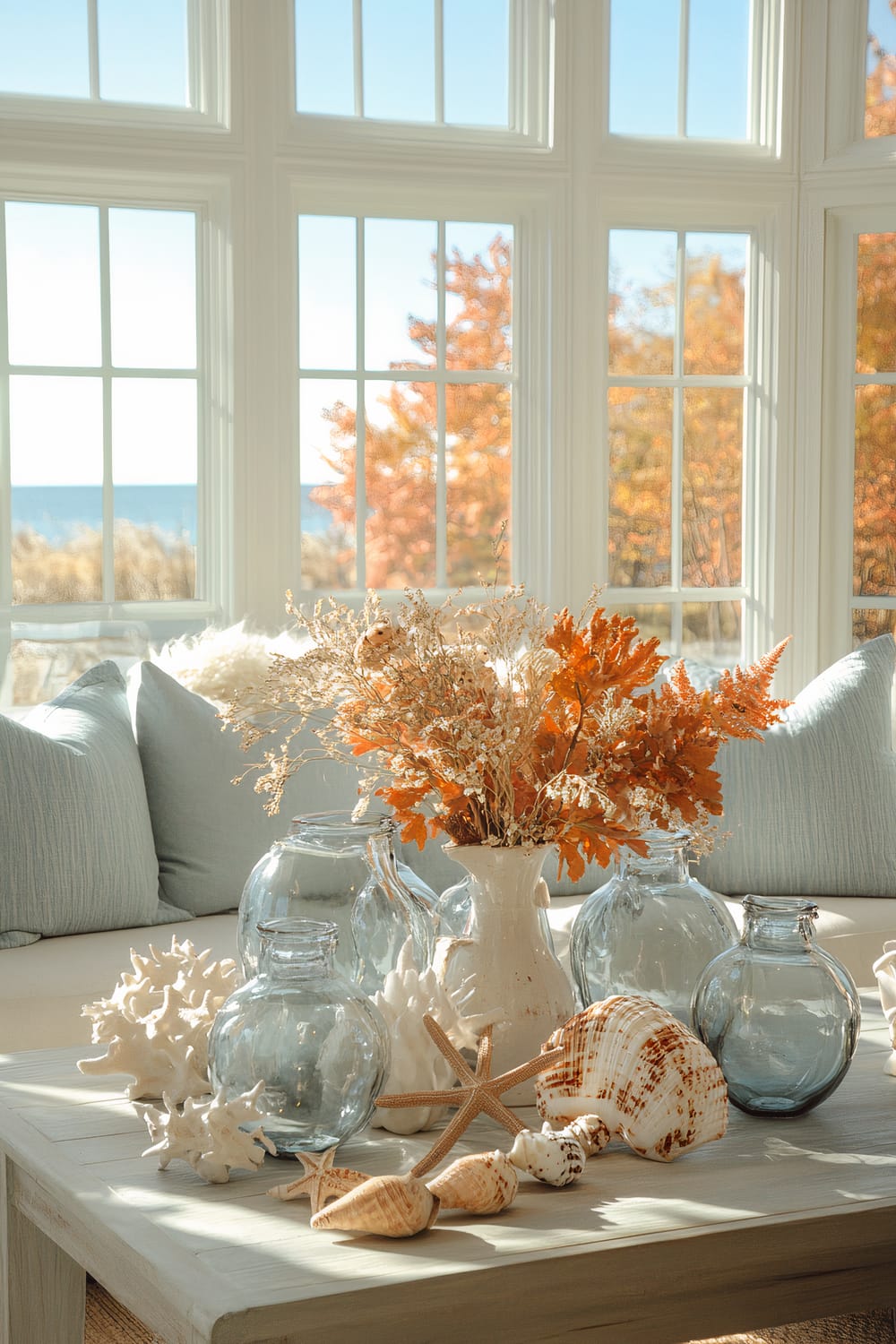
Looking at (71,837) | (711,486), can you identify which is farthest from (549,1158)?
(711,486)

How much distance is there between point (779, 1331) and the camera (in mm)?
2312

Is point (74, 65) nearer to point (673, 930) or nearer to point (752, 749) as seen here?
point (752, 749)

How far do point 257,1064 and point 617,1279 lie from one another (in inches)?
14.4

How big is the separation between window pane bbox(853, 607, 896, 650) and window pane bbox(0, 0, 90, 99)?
260cm

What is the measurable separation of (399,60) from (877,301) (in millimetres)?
1538

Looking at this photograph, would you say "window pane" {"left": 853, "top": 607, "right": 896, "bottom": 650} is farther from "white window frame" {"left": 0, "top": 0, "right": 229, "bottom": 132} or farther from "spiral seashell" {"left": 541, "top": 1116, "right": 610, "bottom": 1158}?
"spiral seashell" {"left": 541, "top": 1116, "right": 610, "bottom": 1158}

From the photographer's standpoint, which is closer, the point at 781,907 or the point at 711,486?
the point at 781,907

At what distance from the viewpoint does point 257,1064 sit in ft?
4.36

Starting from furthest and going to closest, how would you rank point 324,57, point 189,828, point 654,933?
point 324,57 < point 189,828 < point 654,933

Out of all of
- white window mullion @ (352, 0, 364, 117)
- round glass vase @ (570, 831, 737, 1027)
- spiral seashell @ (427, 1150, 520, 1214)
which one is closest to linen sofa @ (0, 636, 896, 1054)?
round glass vase @ (570, 831, 737, 1027)

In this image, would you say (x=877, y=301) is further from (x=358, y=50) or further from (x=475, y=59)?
(x=358, y=50)

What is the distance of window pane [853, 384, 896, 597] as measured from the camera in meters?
4.41

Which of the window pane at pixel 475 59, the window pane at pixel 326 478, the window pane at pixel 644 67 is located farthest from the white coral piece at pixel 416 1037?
the window pane at pixel 644 67

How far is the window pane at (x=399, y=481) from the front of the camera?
4.12 metres
